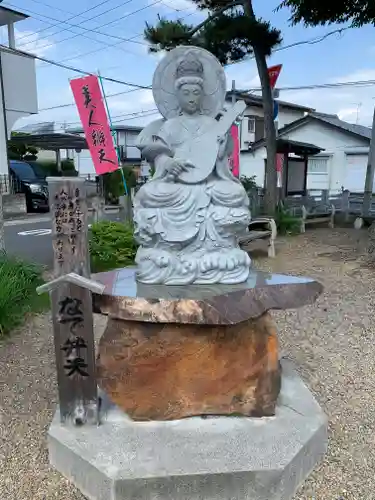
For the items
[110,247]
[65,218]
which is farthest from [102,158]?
[65,218]

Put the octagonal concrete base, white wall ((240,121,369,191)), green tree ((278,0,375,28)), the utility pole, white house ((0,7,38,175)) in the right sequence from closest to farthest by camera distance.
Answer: the octagonal concrete base, green tree ((278,0,375,28)), the utility pole, white house ((0,7,38,175)), white wall ((240,121,369,191))

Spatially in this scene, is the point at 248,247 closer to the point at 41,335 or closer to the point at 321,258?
the point at 321,258

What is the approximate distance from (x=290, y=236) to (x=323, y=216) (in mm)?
2194

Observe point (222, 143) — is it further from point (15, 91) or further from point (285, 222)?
point (15, 91)

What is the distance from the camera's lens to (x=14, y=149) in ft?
64.2

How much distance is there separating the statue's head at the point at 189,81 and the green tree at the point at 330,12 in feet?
16.5

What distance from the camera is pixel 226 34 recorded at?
7.83m

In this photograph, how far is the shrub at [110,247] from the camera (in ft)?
19.2

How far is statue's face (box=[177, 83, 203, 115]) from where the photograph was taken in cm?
287

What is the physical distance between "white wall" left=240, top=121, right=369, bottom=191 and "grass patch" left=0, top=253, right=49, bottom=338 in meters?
13.1

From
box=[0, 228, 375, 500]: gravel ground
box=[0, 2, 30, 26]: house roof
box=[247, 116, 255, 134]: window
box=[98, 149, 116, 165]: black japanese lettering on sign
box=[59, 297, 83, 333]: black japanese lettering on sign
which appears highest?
box=[0, 2, 30, 26]: house roof

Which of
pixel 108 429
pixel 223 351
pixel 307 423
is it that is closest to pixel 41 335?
pixel 108 429

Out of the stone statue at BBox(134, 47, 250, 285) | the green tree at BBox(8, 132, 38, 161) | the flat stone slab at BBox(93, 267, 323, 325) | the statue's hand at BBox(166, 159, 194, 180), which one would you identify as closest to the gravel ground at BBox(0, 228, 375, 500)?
the flat stone slab at BBox(93, 267, 323, 325)

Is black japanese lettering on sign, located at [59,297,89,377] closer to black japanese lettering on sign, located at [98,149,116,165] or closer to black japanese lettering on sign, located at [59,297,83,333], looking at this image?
black japanese lettering on sign, located at [59,297,83,333]
